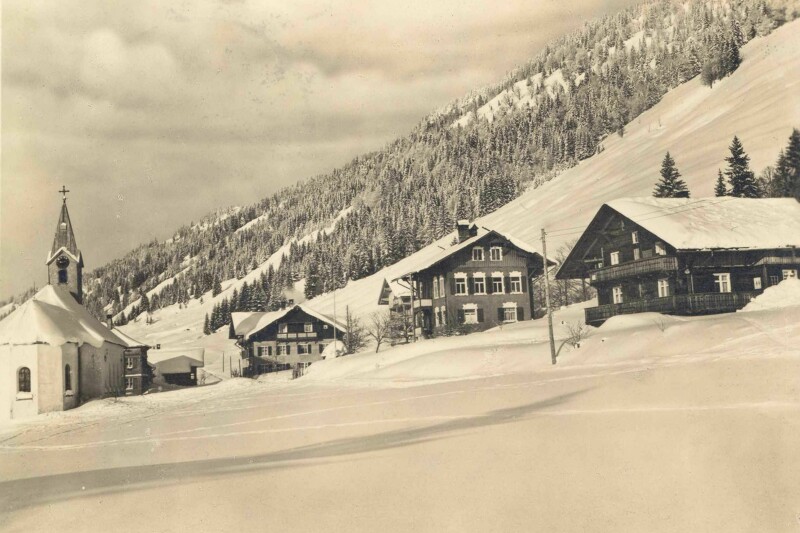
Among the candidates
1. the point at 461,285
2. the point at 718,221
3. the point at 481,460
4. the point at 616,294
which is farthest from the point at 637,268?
the point at 481,460

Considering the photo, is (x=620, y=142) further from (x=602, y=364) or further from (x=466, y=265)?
(x=602, y=364)

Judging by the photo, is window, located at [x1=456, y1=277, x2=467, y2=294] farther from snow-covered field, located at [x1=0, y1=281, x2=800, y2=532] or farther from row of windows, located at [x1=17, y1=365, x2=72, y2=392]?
row of windows, located at [x1=17, y1=365, x2=72, y2=392]

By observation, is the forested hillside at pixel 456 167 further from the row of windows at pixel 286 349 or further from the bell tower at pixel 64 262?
the bell tower at pixel 64 262

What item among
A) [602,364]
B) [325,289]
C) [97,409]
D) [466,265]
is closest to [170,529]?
[602,364]

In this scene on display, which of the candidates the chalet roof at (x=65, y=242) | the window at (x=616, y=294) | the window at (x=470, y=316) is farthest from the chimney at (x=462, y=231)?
the chalet roof at (x=65, y=242)

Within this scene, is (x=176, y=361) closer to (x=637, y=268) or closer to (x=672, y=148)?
(x=637, y=268)

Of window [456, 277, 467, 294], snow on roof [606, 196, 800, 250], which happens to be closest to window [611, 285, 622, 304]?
snow on roof [606, 196, 800, 250]

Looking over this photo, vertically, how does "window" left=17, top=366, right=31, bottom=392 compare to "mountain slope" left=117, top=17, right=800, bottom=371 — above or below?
below
